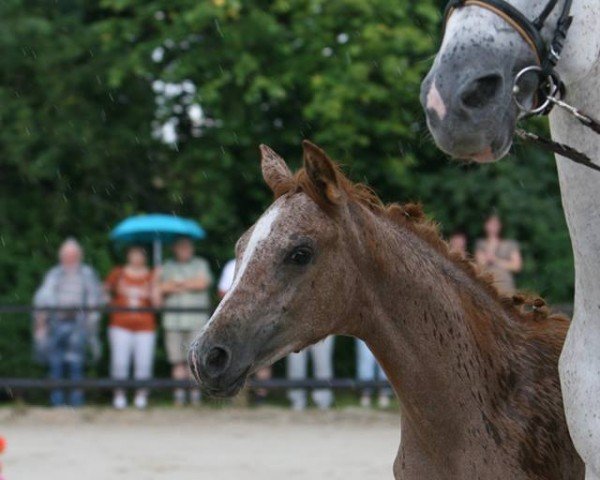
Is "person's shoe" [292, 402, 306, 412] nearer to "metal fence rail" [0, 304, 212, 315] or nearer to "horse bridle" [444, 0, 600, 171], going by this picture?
"metal fence rail" [0, 304, 212, 315]

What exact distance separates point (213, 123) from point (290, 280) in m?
9.85

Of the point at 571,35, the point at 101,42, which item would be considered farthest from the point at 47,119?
the point at 571,35

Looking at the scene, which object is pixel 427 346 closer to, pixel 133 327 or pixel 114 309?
pixel 114 309

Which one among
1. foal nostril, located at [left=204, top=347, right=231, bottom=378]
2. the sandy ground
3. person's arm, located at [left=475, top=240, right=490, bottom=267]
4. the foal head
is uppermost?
person's arm, located at [left=475, top=240, right=490, bottom=267]

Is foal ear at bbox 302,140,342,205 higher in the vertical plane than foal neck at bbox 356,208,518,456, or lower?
higher

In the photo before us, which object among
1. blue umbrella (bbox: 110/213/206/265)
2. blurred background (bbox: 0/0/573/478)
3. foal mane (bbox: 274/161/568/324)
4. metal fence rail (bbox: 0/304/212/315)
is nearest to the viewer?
foal mane (bbox: 274/161/568/324)

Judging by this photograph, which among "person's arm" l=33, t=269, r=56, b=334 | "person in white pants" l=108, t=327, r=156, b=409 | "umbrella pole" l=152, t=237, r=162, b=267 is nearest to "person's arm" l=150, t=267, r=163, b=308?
"person in white pants" l=108, t=327, r=156, b=409

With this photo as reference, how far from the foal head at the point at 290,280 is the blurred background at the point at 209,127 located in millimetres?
8460

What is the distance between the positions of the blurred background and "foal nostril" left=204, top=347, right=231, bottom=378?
870 cm

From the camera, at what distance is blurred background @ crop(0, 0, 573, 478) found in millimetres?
13180

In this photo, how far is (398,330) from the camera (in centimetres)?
453

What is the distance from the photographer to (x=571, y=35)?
367 centimetres

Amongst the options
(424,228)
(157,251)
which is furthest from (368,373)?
(424,228)

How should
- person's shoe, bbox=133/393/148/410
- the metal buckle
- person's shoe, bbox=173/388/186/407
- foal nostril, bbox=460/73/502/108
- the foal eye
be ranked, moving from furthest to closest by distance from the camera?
person's shoe, bbox=173/388/186/407
person's shoe, bbox=133/393/148/410
the foal eye
the metal buckle
foal nostril, bbox=460/73/502/108
